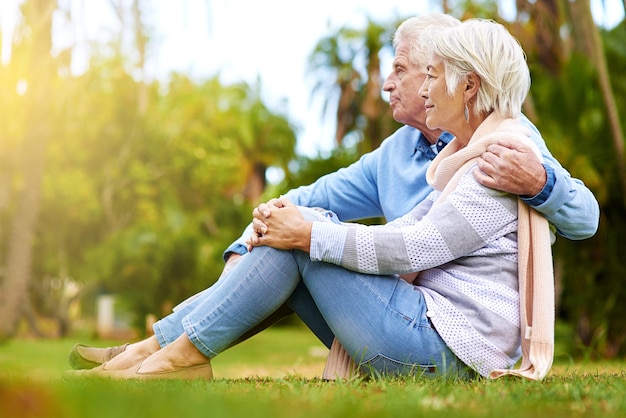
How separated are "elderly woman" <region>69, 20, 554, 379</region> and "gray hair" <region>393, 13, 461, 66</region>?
2.55ft

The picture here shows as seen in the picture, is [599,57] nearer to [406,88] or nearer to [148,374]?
[406,88]

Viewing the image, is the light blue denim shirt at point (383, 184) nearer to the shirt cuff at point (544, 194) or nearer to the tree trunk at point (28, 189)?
the shirt cuff at point (544, 194)

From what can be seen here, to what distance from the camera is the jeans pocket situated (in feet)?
9.39

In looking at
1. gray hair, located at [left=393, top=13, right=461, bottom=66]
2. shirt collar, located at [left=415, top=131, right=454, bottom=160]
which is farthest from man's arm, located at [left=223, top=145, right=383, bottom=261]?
gray hair, located at [left=393, top=13, right=461, bottom=66]

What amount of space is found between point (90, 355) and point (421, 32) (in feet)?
6.98

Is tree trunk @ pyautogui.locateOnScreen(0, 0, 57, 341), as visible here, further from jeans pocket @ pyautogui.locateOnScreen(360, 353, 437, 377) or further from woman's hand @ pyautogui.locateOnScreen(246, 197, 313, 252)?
jeans pocket @ pyautogui.locateOnScreen(360, 353, 437, 377)

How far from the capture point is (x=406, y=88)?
12.8 ft

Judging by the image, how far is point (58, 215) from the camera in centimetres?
2241

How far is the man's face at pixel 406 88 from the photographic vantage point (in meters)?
3.83

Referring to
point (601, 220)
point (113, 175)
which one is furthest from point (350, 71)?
point (601, 220)

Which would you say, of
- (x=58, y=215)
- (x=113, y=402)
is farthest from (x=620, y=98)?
(x=58, y=215)

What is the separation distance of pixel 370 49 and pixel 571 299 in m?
19.3

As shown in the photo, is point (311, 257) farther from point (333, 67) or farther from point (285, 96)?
point (285, 96)

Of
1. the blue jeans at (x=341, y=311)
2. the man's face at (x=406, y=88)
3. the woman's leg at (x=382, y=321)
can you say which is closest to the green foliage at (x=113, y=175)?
the man's face at (x=406, y=88)
